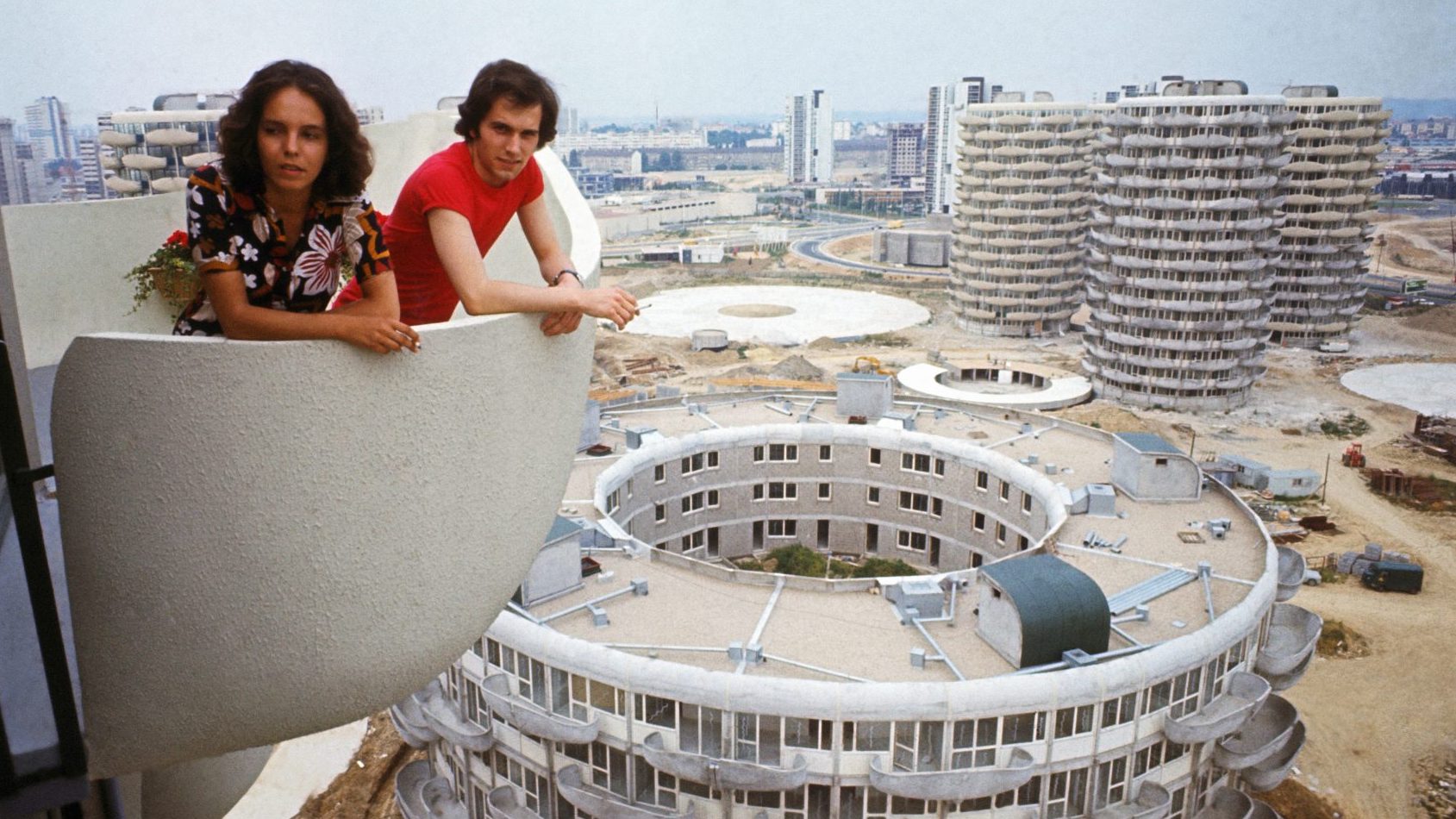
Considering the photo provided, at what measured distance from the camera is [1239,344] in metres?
57.7

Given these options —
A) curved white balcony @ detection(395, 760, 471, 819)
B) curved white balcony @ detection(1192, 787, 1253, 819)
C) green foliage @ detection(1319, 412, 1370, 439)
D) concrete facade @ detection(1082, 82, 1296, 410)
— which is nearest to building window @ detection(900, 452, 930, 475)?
curved white balcony @ detection(1192, 787, 1253, 819)

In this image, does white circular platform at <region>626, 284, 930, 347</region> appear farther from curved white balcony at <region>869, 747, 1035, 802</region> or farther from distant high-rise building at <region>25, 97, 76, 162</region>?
distant high-rise building at <region>25, 97, 76, 162</region>

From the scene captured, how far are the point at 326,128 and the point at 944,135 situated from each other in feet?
547

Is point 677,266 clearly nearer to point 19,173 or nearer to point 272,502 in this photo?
point 19,173

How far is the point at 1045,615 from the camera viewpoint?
19.5 m

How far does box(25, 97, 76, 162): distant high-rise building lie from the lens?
11.7 m

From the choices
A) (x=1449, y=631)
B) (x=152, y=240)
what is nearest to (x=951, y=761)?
(x=152, y=240)

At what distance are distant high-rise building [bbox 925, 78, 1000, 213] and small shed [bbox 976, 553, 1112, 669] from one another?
118 m

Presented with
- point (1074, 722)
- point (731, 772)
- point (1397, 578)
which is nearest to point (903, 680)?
point (1074, 722)

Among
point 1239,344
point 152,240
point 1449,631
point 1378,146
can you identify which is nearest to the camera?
point 152,240

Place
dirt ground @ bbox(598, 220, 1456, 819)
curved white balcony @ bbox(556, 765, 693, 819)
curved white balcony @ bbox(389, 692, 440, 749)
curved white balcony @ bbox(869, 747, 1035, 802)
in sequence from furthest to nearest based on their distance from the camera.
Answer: dirt ground @ bbox(598, 220, 1456, 819), curved white balcony @ bbox(389, 692, 440, 749), curved white balcony @ bbox(556, 765, 693, 819), curved white balcony @ bbox(869, 747, 1035, 802)

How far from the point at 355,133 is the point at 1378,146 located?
79.1 m

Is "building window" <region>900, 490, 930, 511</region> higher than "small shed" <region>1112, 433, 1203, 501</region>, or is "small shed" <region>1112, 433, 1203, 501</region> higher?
"small shed" <region>1112, 433, 1203, 501</region>

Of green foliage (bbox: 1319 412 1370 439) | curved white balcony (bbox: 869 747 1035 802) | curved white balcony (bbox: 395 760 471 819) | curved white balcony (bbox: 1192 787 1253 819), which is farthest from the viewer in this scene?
green foliage (bbox: 1319 412 1370 439)
